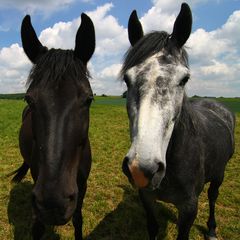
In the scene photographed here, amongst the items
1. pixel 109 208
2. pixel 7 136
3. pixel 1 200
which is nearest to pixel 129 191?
pixel 109 208

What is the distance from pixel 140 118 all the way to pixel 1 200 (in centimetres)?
503

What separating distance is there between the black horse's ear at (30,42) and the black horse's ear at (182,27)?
1495 millimetres

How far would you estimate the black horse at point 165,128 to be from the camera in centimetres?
254

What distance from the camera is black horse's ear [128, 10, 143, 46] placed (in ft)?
12.3

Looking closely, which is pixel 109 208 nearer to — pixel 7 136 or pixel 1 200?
pixel 1 200

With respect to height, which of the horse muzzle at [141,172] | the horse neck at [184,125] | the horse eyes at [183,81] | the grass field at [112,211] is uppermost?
the horse eyes at [183,81]

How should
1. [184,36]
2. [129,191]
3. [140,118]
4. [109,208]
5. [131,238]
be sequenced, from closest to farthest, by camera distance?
[140,118] < [184,36] < [131,238] < [109,208] < [129,191]

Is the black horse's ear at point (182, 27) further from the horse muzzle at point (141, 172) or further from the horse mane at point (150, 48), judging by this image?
the horse muzzle at point (141, 172)

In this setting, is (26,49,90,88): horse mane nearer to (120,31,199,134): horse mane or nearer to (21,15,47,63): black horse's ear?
(21,15,47,63): black horse's ear

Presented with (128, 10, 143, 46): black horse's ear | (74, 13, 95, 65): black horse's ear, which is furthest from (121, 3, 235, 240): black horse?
(74, 13, 95, 65): black horse's ear

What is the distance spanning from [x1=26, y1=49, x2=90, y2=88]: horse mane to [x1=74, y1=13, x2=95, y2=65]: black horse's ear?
111 millimetres

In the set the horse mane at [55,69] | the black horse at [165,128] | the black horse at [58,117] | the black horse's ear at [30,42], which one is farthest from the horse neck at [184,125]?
the black horse's ear at [30,42]

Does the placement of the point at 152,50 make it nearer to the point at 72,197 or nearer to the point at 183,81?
the point at 183,81

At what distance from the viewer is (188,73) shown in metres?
3.02
